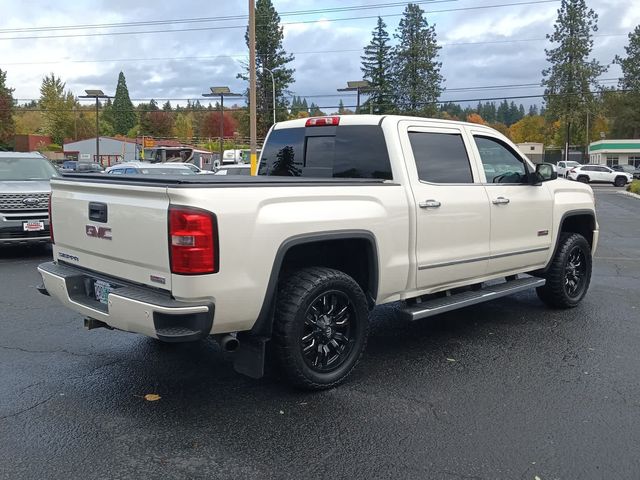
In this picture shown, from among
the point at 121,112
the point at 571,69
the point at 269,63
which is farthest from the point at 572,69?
the point at 121,112

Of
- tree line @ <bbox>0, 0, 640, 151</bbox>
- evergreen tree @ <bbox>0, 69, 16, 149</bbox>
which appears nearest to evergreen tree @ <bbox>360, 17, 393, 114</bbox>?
tree line @ <bbox>0, 0, 640, 151</bbox>

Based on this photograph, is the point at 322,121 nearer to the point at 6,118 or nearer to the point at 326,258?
the point at 326,258

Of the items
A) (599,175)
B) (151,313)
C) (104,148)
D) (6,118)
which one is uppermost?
(6,118)

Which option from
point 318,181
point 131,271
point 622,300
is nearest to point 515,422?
point 318,181

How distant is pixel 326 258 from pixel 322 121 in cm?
147

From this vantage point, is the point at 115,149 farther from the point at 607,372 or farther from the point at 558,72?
the point at 607,372

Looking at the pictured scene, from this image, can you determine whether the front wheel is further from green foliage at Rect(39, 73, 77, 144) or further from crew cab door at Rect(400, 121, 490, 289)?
green foliage at Rect(39, 73, 77, 144)

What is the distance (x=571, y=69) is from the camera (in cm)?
5850

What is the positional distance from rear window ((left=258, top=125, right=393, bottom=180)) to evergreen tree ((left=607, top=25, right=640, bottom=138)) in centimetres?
8179

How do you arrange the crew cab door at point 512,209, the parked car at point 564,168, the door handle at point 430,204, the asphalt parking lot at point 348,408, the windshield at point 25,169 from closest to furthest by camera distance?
the asphalt parking lot at point 348,408, the door handle at point 430,204, the crew cab door at point 512,209, the windshield at point 25,169, the parked car at point 564,168

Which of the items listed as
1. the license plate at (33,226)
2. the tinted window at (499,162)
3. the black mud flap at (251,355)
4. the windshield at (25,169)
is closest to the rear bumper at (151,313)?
the black mud flap at (251,355)

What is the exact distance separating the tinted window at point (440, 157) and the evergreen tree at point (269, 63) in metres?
61.1

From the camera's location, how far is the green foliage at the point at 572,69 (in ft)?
192

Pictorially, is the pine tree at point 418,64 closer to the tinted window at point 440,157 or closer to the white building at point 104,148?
the white building at point 104,148
